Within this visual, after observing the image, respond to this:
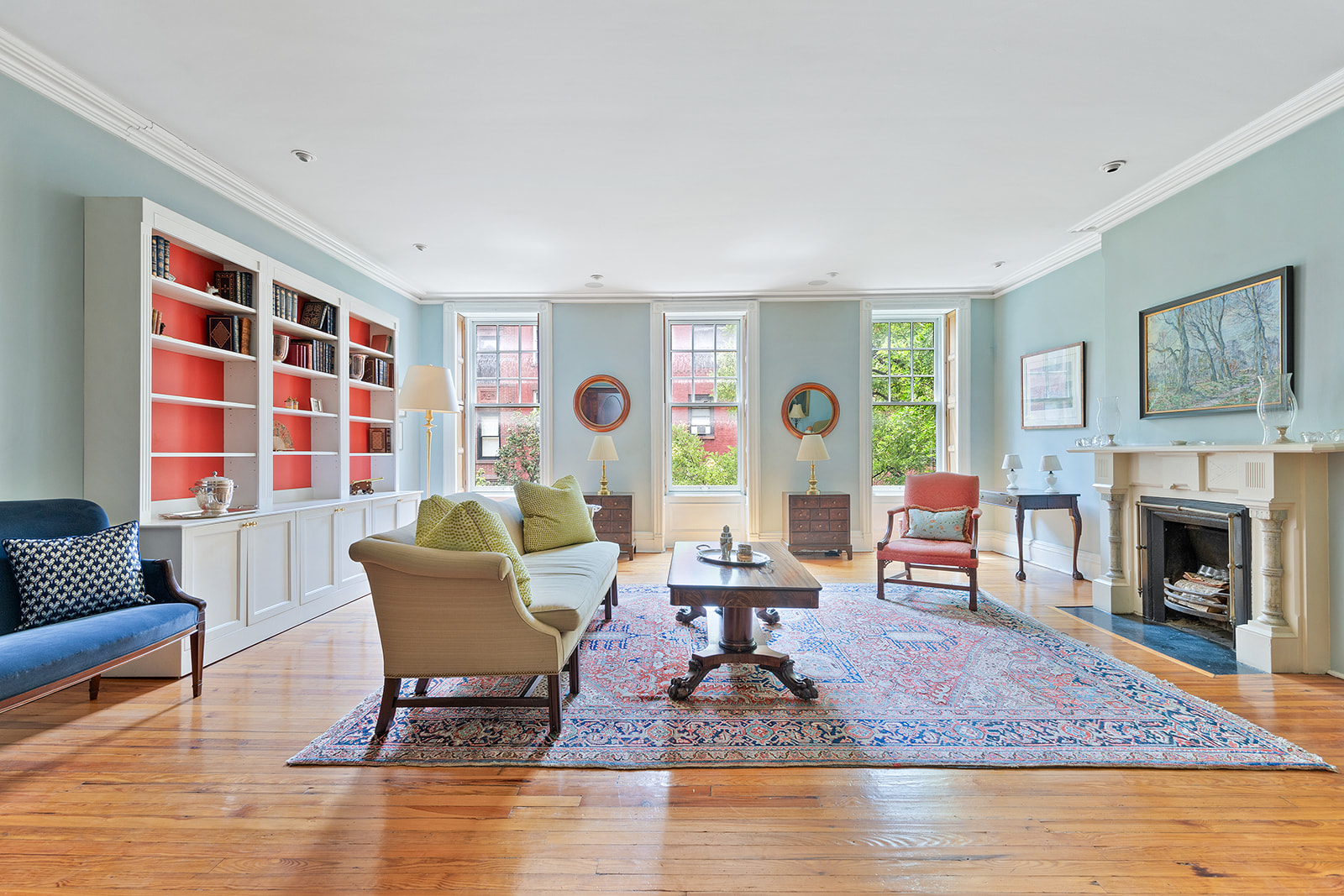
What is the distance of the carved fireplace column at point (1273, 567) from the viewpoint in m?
3.02

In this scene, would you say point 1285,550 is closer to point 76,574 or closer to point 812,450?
point 812,450

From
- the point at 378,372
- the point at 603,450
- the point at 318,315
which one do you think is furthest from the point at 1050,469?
the point at 318,315

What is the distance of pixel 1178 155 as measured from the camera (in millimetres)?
3445

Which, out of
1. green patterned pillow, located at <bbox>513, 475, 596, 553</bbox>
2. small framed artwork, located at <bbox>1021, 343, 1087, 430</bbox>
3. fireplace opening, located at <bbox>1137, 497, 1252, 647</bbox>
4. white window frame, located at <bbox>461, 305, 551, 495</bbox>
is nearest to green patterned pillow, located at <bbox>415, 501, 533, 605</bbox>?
green patterned pillow, located at <bbox>513, 475, 596, 553</bbox>

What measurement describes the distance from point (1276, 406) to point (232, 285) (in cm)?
593

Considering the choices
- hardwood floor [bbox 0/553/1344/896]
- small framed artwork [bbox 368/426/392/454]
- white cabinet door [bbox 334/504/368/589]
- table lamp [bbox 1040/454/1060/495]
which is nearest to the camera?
hardwood floor [bbox 0/553/1344/896]

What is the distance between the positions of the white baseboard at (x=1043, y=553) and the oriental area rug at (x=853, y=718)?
6.70 ft

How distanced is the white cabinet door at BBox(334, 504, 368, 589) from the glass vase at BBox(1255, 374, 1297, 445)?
5.53m

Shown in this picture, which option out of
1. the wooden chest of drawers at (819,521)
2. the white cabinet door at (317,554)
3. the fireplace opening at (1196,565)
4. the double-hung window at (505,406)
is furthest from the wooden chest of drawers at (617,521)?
the fireplace opening at (1196,565)

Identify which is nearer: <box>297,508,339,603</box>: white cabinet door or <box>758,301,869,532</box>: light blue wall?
<box>297,508,339,603</box>: white cabinet door

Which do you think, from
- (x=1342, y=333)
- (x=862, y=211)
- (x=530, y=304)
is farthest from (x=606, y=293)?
(x=1342, y=333)

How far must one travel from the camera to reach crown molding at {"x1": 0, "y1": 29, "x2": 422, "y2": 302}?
261 centimetres

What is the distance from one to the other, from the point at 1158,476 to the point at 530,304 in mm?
5660

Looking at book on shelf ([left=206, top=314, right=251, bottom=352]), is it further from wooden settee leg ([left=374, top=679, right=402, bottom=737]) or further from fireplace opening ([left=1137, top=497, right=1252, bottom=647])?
fireplace opening ([left=1137, top=497, right=1252, bottom=647])
